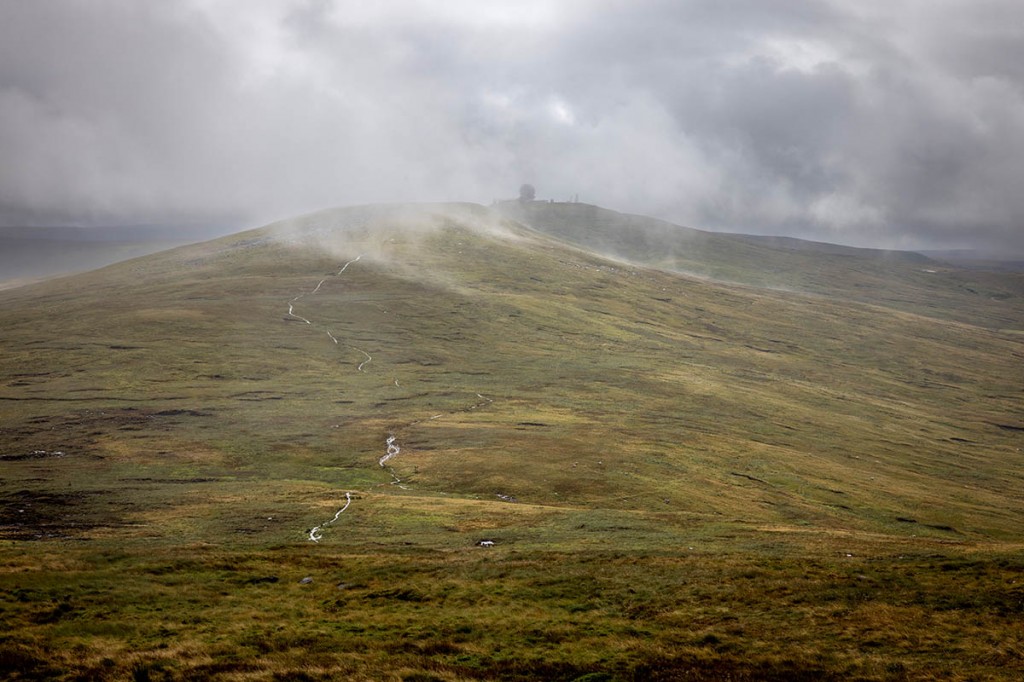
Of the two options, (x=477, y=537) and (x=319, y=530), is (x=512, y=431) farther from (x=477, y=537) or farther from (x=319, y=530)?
(x=477, y=537)

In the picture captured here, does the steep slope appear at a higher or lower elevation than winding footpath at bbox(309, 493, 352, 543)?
lower

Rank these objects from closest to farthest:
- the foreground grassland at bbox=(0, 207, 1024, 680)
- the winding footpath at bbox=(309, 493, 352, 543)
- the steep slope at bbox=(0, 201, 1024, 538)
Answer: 1. the foreground grassland at bbox=(0, 207, 1024, 680)
2. the winding footpath at bbox=(309, 493, 352, 543)
3. the steep slope at bbox=(0, 201, 1024, 538)

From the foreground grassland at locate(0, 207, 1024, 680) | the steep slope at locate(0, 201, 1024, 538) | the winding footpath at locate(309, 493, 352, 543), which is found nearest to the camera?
the foreground grassland at locate(0, 207, 1024, 680)

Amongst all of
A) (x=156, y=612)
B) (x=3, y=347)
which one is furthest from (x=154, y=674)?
(x=3, y=347)

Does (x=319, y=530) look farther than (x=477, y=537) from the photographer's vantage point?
Yes

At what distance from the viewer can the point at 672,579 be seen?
45875 mm

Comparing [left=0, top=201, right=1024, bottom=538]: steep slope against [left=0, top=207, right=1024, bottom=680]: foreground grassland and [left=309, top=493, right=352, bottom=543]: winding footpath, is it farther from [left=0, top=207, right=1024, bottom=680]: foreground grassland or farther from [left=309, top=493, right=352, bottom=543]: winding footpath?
[left=309, top=493, right=352, bottom=543]: winding footpath

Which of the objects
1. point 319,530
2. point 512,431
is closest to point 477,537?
point 319,530

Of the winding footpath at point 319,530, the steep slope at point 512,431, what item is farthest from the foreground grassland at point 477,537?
the steep slope at point 512,431

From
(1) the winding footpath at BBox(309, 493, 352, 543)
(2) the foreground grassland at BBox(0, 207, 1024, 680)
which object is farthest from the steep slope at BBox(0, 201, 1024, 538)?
(1) the winding footpath at BBox(309, 493, 352, 543)

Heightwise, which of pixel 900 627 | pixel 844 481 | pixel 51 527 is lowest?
pixel 844 481

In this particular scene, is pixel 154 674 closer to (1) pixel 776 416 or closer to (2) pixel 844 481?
(2) pixel 844 481

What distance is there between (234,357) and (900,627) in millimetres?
168155

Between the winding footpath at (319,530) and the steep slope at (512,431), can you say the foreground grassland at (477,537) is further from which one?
the steep slope at (512,431)
